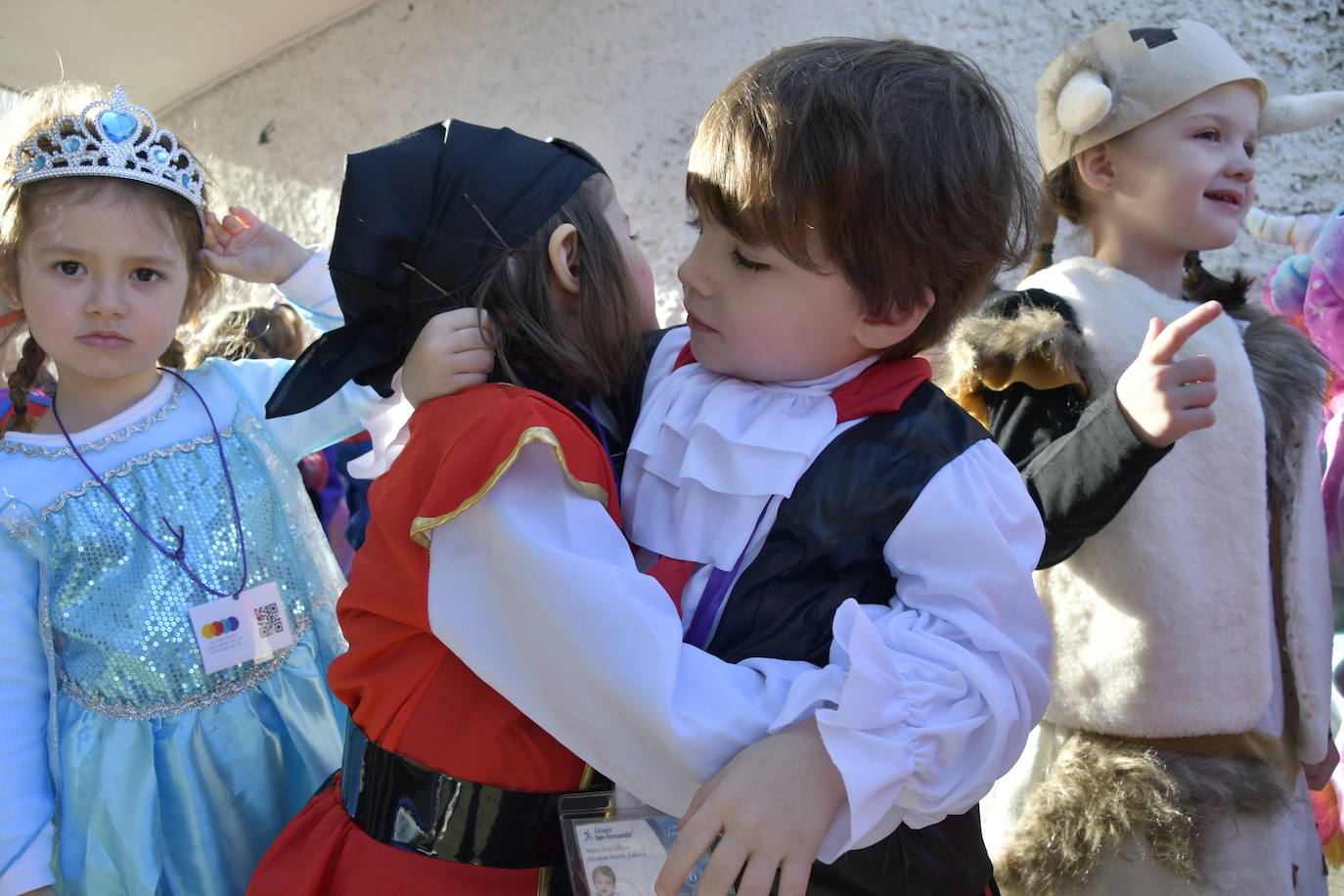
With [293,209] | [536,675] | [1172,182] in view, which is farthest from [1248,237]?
[293,209]

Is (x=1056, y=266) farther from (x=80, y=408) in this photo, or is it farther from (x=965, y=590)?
(x=80, y=408)

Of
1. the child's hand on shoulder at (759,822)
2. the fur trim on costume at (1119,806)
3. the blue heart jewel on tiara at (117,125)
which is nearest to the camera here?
the child's hand on shoulder at (759,822)

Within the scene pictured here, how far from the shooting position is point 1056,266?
5.44 ft

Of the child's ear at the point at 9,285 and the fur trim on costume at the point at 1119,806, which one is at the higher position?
the child's ear at the point at 9,285

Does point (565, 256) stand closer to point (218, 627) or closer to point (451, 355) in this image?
point (451, 355)

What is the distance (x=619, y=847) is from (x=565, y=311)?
55cm

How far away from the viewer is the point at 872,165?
98 cm

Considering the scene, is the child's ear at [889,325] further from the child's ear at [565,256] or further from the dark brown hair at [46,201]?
the dark brown hair at [46,201]

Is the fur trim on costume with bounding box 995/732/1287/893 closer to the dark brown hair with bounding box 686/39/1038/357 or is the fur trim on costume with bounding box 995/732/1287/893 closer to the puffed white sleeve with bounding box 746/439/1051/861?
the puffed white sleeve with bounding box 746/439/1051/861

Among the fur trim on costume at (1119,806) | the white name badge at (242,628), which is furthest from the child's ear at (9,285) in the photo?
the fur trim on costume at (1119,806)

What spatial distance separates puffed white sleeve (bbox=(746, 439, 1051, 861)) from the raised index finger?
0.35m

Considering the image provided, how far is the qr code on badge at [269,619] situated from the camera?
1.48 metres

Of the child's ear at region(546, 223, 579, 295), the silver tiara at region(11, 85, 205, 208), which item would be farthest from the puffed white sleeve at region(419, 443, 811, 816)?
the silver tiara at region(11, 85, 205, 208)

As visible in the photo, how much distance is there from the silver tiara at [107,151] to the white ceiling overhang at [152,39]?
1538 millimetres
